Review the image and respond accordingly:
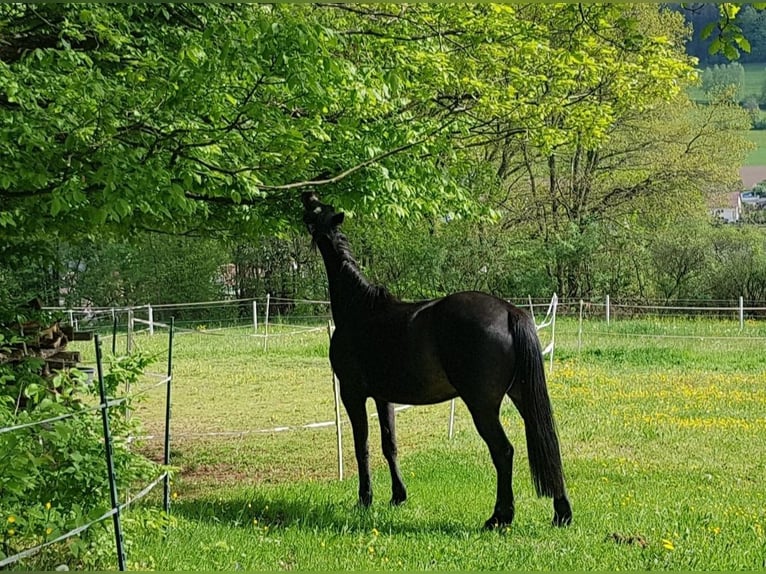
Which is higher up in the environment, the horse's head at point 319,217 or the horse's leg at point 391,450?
the horse's head at point 319,217

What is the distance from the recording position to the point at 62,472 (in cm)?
429

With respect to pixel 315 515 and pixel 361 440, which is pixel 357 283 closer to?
pixel 361 440

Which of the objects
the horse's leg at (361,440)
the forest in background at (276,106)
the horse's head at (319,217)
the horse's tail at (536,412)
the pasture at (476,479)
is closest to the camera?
the pasture at (476,479)

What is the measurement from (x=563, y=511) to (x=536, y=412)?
0.72 m

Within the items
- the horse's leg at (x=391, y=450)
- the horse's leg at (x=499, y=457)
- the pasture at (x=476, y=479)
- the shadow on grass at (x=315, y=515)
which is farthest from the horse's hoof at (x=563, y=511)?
the horse's leg at (x=391, y=450)

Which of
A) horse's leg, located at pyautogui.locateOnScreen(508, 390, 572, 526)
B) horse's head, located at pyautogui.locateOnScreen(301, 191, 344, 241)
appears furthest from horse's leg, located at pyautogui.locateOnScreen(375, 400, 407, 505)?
horse's head, located at pyautogui.locateOnScreen(301, 191, 344, 241)

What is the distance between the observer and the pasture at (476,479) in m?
4.80

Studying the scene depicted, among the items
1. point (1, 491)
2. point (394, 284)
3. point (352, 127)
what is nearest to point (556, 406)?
point (352, 127)

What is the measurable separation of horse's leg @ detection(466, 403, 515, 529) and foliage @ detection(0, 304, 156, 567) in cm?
222

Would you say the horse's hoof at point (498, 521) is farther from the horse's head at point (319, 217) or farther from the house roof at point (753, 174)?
the house roof at point (753, 174)

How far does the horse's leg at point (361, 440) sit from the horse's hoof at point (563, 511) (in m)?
1.51

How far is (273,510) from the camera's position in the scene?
6094 mm

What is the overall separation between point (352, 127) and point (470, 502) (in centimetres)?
348

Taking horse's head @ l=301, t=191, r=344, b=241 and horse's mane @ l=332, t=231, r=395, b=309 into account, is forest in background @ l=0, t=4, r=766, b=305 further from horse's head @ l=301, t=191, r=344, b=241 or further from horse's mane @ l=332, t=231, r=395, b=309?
horse's mane @ l=332, t=231, r=395, b=309
